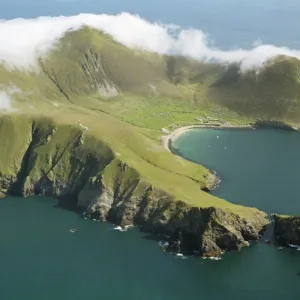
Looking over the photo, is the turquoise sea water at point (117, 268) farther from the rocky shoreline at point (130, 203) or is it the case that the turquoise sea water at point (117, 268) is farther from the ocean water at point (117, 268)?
the rocky shoreline at point (130, 203)

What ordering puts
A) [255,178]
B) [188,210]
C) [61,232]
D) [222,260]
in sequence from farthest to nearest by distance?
1. [255,178]
2. [61,232]
3. [188,210]
4. [222,260]

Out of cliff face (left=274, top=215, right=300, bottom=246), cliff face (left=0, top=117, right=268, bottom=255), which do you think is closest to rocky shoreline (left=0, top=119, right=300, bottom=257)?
cliff face (left=0, top=117, right=268, bottom=255)

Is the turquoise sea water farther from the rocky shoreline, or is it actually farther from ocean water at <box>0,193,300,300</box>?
the rocky shoreline

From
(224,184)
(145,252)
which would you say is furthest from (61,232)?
(224,184)

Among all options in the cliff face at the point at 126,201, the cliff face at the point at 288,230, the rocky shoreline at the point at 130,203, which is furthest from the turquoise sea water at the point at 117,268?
the cliff face at the point at 126,201

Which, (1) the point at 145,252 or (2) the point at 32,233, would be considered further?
(2) the point at 32,233

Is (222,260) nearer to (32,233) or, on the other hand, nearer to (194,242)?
(194,242)

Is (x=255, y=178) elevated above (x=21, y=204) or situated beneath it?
elevated above
